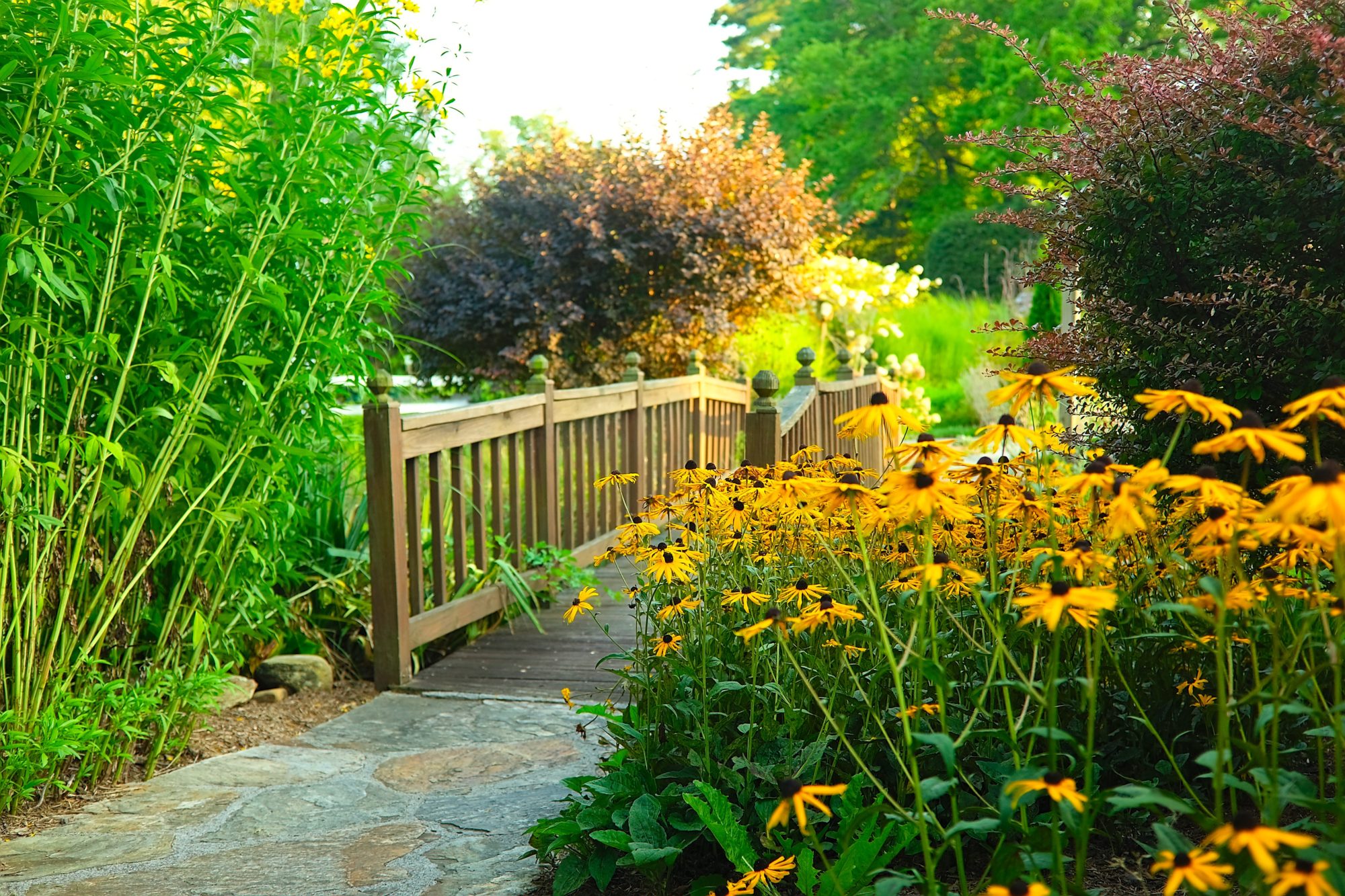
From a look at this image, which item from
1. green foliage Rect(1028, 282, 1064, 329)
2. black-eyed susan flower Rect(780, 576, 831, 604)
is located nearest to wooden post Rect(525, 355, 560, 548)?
black-eyed susan flower Rect(780, 576, 831, 604)

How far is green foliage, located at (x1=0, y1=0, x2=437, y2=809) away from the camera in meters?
2.88

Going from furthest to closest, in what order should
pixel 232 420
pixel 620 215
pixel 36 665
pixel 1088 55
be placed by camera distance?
pixel 1088 55 < pixel 620 215 < pixel 232 420 < pixel 36 665

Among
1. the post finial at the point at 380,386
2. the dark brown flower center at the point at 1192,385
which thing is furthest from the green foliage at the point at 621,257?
the dark brown flower center at the point at 1192,385

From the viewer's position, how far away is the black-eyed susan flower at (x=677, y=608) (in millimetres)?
2461

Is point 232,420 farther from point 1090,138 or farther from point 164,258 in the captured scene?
point 1090,138

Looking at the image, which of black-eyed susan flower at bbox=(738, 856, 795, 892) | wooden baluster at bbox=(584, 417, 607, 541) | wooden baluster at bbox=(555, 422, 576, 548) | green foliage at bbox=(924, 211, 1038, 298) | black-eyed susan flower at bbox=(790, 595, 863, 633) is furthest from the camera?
green foliage at bbox=(924, 211, 1038, 298)

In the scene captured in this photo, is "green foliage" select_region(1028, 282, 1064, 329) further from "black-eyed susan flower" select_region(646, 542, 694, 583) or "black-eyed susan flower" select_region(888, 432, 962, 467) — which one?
"black-eyed susan flower" select_region(888, 432, 962, 467)

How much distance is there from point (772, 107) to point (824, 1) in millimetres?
2896

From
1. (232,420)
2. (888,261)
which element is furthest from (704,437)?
(888,261)

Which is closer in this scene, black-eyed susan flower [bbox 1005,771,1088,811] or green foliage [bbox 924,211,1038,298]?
black-eyed susan flower [bbox 1005,771,1088,811]

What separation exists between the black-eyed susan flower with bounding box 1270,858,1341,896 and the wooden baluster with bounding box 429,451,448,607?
12.6 ft

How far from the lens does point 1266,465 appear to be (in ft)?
9.64

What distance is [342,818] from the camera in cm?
309

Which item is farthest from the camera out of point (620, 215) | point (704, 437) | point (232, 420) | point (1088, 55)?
point (1088, 55)
